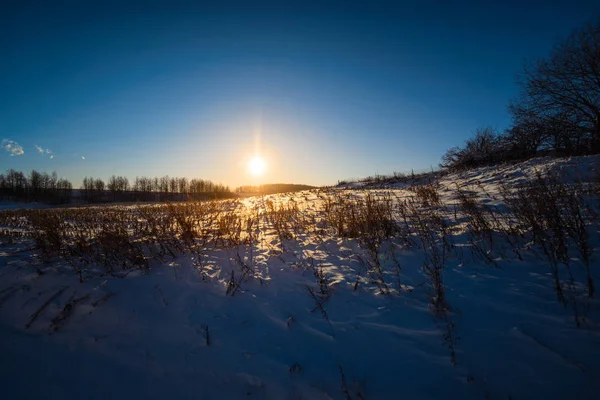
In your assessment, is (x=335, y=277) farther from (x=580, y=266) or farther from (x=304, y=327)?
(x=580, y=266)

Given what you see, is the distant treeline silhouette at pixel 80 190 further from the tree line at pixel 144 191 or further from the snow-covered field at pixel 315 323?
the snow-covered field at pixel 315 323

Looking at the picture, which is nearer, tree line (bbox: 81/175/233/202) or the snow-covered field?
the snow-covered field

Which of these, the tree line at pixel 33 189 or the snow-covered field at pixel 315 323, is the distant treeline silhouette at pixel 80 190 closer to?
the tree line at pixel 33 189

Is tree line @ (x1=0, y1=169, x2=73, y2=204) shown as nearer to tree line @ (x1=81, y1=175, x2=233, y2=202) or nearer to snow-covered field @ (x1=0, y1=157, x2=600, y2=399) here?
tree line @ (x1=81, y1=175, x2=233, y2=202)

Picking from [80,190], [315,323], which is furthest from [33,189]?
[315,323]

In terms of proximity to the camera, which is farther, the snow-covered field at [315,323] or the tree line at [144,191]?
the tree line at [144,191]

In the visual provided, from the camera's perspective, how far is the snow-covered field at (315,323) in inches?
67.6

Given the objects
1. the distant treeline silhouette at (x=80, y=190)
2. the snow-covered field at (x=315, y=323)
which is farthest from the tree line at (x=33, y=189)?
the snow-covered field at (x=315, y=323)

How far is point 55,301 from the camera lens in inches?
109

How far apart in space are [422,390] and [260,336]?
1.35 metres

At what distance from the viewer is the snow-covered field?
5.64 ft

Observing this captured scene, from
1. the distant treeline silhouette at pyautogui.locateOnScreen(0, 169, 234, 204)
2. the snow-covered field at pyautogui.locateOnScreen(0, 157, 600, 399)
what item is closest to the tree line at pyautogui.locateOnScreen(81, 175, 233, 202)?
the distant treeline silhouette at pyautogui.locateOnScreen(0, 169, 234, 204)

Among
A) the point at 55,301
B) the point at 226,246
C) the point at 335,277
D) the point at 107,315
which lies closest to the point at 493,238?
the point at 335,277

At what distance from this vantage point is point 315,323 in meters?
2.30
